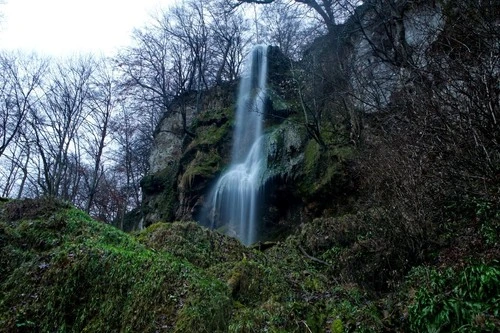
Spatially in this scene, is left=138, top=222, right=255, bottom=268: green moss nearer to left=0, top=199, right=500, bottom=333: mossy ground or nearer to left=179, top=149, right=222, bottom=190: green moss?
left=0, top=199, right=500, bottom=333: mossy ground

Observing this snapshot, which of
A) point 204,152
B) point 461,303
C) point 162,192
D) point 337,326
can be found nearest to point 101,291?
point 337,326

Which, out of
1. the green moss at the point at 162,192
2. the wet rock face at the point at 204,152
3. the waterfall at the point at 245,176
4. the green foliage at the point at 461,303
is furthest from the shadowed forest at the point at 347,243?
the green moss at the point at 162,192

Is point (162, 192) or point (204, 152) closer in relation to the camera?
point (204, 152)

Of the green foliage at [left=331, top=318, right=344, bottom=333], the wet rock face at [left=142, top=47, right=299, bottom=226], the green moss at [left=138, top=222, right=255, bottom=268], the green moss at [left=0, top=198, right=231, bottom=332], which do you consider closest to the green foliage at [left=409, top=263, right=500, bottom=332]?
the green foliage at [left=331, top=318, right=344, bottom=333]

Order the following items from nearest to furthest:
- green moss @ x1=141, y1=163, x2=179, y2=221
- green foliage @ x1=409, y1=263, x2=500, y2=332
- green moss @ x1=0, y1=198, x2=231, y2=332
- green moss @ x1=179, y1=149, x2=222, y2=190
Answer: green foliage @ x1=409, y1=263, x2=500, y2=332 < green moss @ x1=0, y1=198, x2=231, y2=332 < green moss @ x1=179, y1=149, x2=222, y2=190 < green moss @ x1=141, y1=163, x2=179, y2=221

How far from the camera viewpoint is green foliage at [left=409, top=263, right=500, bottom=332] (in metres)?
3.29

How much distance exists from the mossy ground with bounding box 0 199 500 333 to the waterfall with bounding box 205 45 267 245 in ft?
25.2

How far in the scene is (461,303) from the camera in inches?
138

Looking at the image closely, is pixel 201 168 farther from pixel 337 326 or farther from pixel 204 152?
pixel 337 326

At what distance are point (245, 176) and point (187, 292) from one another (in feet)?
36.3

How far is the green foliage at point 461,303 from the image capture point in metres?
3.29

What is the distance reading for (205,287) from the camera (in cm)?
492

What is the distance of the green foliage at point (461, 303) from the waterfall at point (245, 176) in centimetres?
1046

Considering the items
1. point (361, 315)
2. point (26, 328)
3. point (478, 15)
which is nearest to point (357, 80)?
point (478, 15)
